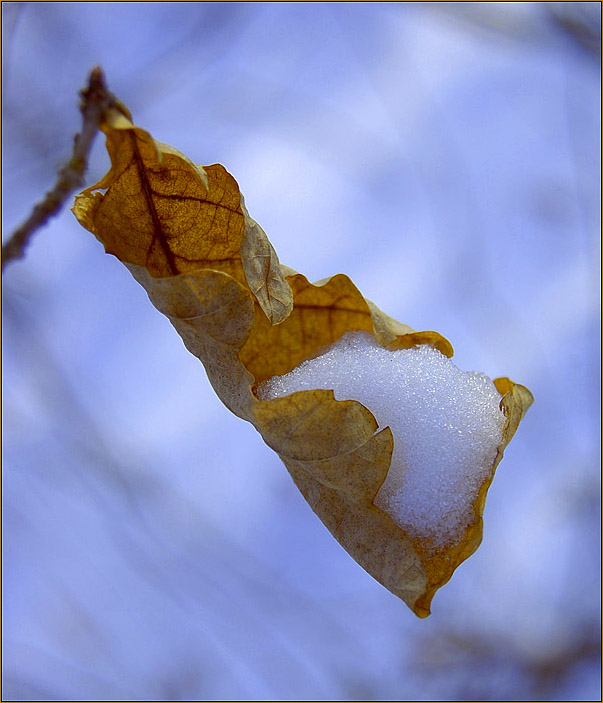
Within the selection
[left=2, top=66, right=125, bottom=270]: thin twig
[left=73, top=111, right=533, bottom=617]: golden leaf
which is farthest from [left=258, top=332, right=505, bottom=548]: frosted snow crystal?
[left=2, top=66, right=125, bottom=270]: thin twig

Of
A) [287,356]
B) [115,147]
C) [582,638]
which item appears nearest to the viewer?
[115,147]

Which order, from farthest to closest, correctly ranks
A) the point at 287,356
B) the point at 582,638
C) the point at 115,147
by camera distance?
1. the point at 582,638
2. the point at 287,356
3. the point at 115,147

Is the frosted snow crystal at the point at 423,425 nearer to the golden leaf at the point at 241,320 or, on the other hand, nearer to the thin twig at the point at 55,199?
the golden leaf at the point at 241,320

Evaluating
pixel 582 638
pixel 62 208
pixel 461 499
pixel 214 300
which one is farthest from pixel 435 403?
pixel 582 638

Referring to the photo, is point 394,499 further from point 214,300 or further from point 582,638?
point 582,638

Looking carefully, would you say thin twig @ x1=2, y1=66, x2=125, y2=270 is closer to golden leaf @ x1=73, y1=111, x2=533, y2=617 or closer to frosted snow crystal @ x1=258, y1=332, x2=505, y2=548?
golden leaf @ x1=73, y1=111, x2=533, y2=617

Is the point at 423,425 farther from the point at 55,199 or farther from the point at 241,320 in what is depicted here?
the point at 55,199
